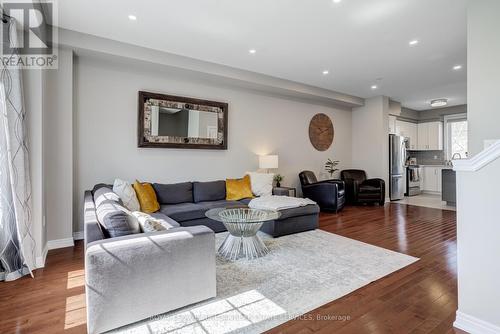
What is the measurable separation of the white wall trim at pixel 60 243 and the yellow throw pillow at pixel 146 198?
1016 mm

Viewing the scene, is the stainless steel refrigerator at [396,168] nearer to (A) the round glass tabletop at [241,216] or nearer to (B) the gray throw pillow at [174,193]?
(A) the round glass tabletop at [241,216]

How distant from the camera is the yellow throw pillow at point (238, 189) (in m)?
4.55

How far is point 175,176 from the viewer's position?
4.46 meters

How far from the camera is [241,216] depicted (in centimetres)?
306

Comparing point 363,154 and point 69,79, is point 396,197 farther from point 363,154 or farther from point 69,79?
point 69,79

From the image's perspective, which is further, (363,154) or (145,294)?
(363,154)

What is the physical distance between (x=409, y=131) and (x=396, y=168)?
230cm

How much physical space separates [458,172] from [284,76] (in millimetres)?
3840

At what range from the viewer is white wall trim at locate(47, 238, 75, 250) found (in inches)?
129

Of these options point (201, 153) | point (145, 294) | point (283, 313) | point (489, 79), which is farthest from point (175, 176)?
point (489, 79)

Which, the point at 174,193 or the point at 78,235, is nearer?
the point at 78,235

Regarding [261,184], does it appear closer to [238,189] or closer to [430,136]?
[238,189]

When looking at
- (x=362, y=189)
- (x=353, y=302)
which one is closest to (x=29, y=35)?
(x=353, y=302)

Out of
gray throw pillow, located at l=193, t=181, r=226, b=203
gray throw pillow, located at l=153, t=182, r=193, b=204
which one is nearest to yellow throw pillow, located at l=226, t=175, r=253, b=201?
→ gray throw pillow, located at l=193, t=181, r=226, b=203
